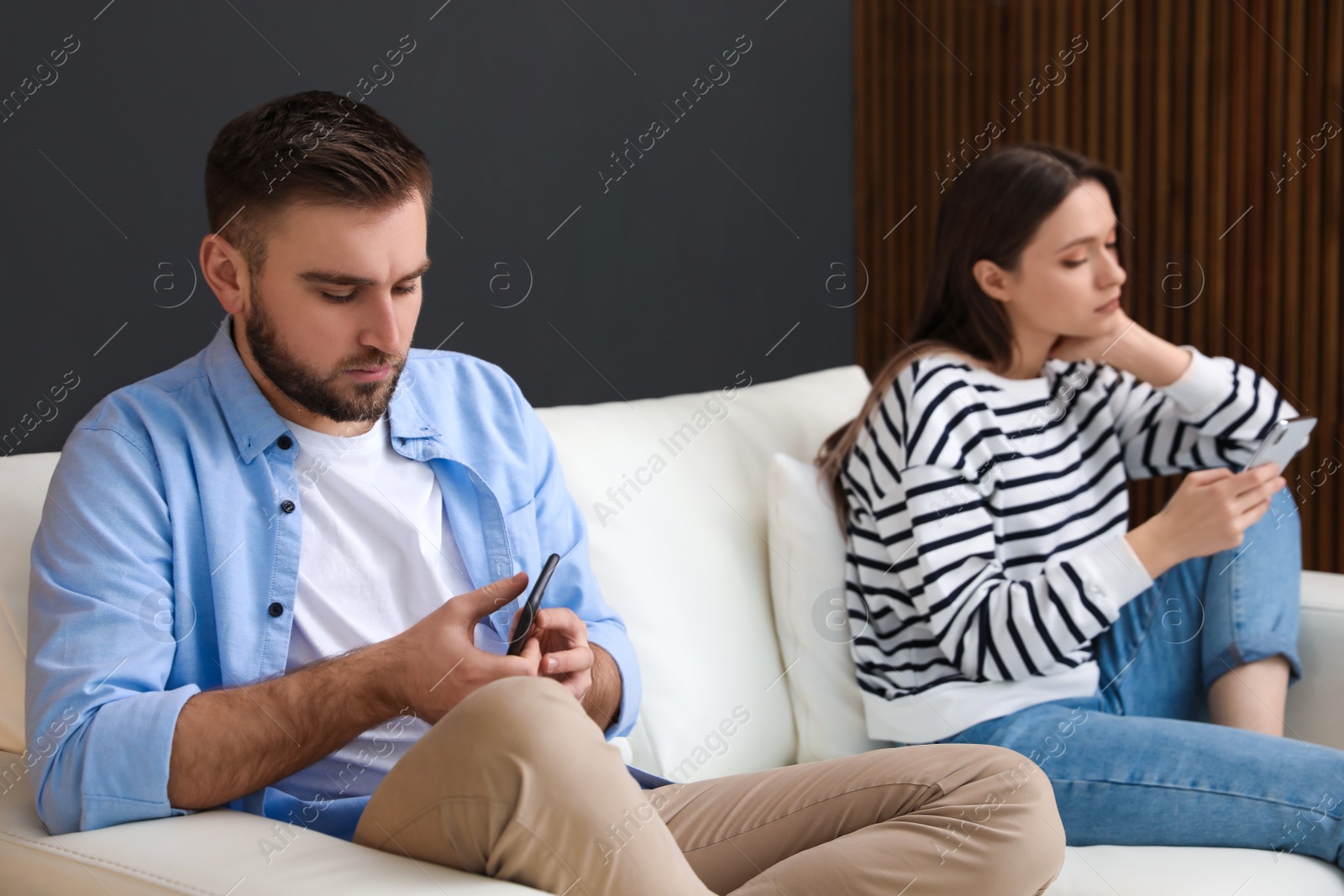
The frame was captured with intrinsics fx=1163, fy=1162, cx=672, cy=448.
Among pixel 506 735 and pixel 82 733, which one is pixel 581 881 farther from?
pixel 82 733

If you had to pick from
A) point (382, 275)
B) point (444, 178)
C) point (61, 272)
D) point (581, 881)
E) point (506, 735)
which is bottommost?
point (581, 881)

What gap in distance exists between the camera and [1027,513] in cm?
183

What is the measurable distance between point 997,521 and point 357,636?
995 mm

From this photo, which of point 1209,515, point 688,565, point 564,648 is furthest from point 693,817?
point 1209,515

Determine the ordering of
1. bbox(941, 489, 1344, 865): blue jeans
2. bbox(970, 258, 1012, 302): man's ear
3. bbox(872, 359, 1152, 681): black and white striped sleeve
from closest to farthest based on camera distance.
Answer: bbox(941, 489, 1344, 865): blue jeans
bbox(872, 359, 1152, 681): black and white striped sleeve
bbox(970, 258, 1012, 302): man's ear

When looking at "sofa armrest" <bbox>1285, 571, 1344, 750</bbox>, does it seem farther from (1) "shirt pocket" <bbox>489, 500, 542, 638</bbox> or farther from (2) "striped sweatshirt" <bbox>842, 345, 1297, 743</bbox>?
(1) "shirt pocket" <bbox>489, 500, 542, 638</bbox>

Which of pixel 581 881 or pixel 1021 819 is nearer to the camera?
pixel 581 881

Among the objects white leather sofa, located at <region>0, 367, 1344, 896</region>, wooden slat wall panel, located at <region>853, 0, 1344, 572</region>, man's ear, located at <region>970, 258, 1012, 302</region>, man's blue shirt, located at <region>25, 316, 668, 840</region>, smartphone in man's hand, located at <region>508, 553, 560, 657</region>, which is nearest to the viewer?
man's blue shirt, located at <region>25, 316, 668, 840</region>

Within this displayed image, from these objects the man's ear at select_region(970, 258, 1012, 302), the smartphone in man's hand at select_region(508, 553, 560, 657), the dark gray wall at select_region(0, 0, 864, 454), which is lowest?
the smartphone in man's hand at select_region(508, 553, 560, 657)

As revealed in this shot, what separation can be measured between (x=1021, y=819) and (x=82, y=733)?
3.11 feet

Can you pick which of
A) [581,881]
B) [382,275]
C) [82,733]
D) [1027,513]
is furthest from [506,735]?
[1027,513]

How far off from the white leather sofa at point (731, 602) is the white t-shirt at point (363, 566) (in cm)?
31

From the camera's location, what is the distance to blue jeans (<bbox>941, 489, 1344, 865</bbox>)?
1516 mm

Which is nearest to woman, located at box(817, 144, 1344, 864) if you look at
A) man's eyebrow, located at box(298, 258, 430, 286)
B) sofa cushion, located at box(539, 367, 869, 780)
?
sofa cushion, located at box(539, 367, 869, 780)
